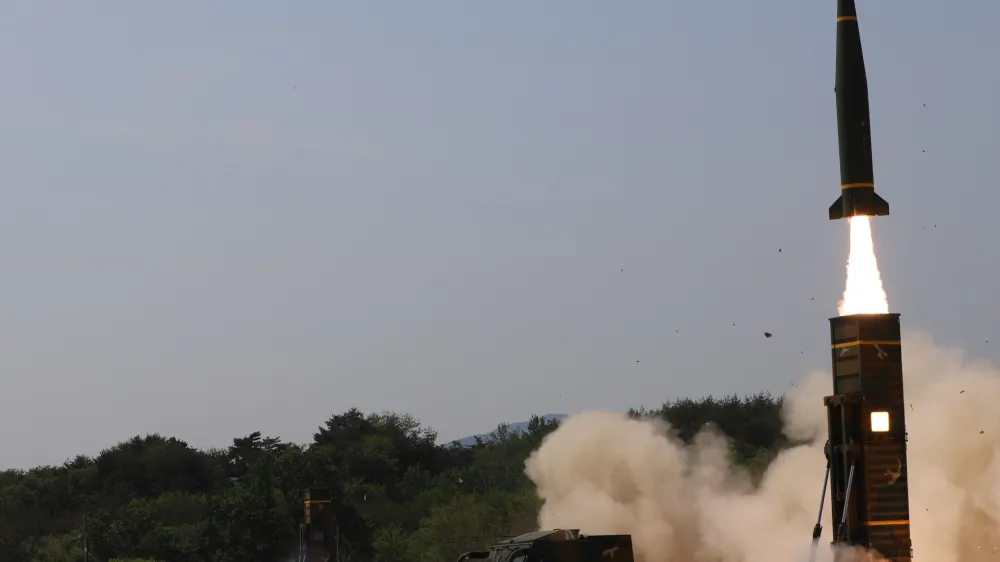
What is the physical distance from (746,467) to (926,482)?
15.2 meters

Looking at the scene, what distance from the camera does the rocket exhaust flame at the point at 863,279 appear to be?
141 feet

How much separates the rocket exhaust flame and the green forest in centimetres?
2050

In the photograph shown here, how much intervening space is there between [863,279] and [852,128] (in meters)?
3.68

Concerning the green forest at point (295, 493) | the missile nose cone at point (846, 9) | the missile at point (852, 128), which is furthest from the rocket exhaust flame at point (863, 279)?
the green forest at point (295, 493)

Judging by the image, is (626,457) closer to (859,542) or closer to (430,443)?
(859,542)

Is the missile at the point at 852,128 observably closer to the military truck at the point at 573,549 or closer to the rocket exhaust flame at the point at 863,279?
the rocket exhaust flame at the point at 863,279

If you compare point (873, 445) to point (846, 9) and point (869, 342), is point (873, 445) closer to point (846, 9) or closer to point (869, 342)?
point (869, 342)

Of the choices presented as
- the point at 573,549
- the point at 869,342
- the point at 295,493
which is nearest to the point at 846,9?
the point at 869,342

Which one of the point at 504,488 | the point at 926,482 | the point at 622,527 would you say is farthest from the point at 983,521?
the point at 504,488

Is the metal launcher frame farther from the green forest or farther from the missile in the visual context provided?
the green forest

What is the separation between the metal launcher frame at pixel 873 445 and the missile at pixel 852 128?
9.43ft

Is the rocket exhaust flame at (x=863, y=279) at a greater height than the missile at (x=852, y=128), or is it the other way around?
the missile at (x=852, y=128)

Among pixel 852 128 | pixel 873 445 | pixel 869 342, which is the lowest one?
pixel 873 445

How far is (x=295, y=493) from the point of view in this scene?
3440 inches
